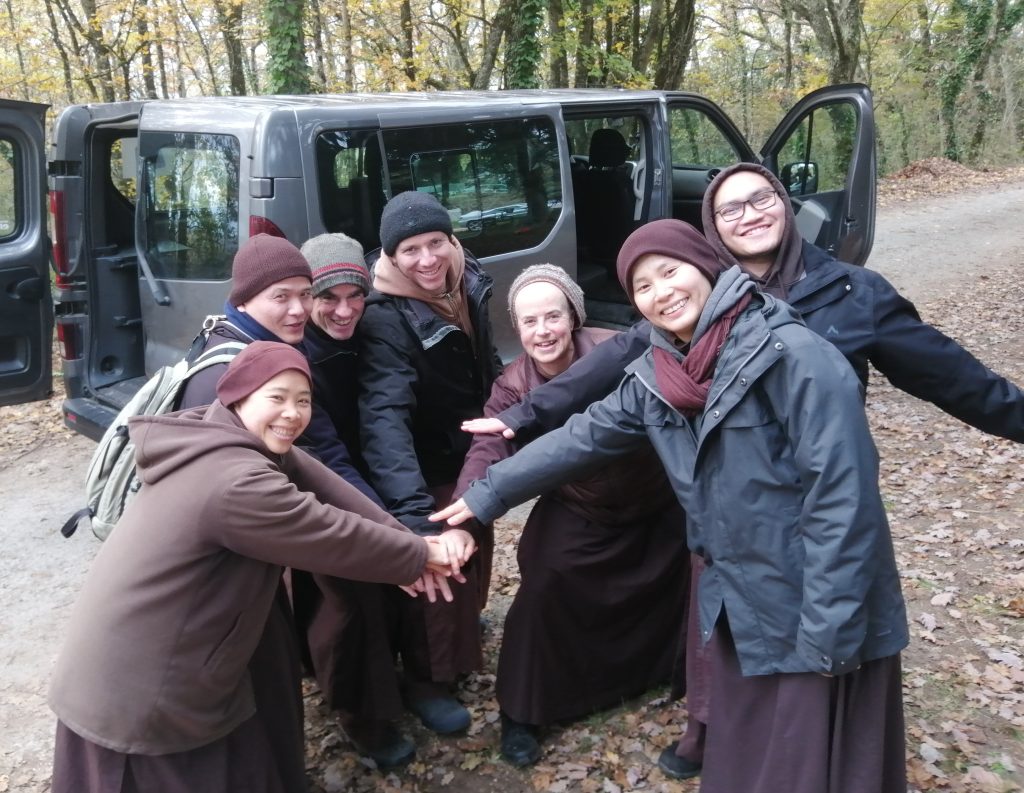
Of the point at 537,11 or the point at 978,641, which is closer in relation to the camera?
the point at 978,641

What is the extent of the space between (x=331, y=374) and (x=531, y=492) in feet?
2.80

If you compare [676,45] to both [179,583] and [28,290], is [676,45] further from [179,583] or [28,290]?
[179,583]

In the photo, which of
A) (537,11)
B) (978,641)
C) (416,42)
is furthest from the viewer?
(416,42)

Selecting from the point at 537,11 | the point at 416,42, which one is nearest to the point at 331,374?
Result: the point at 537,11

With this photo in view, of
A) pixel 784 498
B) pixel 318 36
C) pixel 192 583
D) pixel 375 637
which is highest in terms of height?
pixel 318 36

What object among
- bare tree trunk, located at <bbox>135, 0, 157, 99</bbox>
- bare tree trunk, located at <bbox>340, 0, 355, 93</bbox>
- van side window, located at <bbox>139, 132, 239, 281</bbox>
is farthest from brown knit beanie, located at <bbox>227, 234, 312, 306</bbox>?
bare tree trunk, located at <bbox>340, 0, 355, 93</bbox>

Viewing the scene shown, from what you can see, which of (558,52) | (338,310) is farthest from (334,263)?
(558,52)

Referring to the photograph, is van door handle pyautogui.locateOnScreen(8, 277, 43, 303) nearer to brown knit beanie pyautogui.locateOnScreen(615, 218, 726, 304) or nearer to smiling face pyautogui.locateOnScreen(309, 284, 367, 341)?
smiling face pyautogui.locateOnScreen(309, 284, 367, 341)

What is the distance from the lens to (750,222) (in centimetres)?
262

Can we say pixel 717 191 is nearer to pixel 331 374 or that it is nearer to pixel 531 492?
pixel 531 492

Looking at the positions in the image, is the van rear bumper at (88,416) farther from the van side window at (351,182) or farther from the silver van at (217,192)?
the van side window at (351,182)

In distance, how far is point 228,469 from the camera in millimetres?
2115

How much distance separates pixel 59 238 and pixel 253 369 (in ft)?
10.7

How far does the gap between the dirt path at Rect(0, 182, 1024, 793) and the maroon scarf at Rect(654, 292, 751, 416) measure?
1.60m
